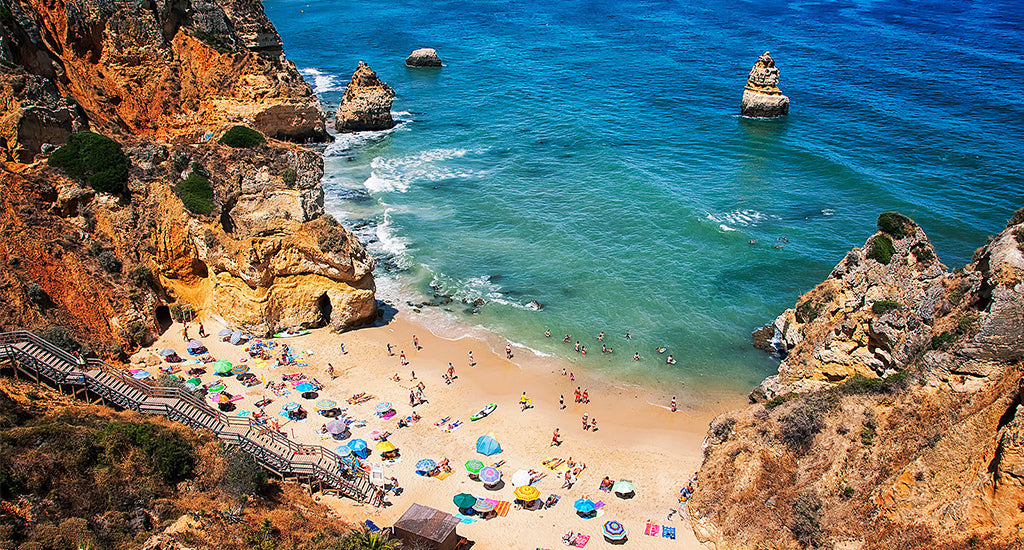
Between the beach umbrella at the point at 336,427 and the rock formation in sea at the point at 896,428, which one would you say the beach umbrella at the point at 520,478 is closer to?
the rock formation in sea at the point at 896,428

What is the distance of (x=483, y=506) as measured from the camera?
87.7 feet

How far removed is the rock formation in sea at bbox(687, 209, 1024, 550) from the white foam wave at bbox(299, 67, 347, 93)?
76.6 m

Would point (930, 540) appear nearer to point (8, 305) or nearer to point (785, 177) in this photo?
point (8, 305)

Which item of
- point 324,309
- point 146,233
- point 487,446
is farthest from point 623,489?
point 146,233

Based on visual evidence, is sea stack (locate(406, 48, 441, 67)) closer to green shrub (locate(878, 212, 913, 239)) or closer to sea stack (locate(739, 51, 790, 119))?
sea stack (locate(739, 51, 790, 119))

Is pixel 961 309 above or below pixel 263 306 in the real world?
above

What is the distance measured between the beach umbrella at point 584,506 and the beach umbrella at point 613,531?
1.01 meters

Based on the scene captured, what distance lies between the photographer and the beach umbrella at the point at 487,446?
30.3m

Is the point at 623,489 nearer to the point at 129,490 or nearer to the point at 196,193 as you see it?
the point at 129,490

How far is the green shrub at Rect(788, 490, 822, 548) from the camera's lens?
23062 millimetres

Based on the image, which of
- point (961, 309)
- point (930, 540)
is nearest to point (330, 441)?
point (930, 540)

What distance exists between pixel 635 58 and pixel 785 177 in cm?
4704

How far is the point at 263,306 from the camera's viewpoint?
122 ft

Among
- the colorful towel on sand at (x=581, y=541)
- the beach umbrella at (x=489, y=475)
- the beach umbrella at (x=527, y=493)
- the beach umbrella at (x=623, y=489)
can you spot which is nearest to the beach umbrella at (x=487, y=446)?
the beach umbrella at (x=489, y=475)
